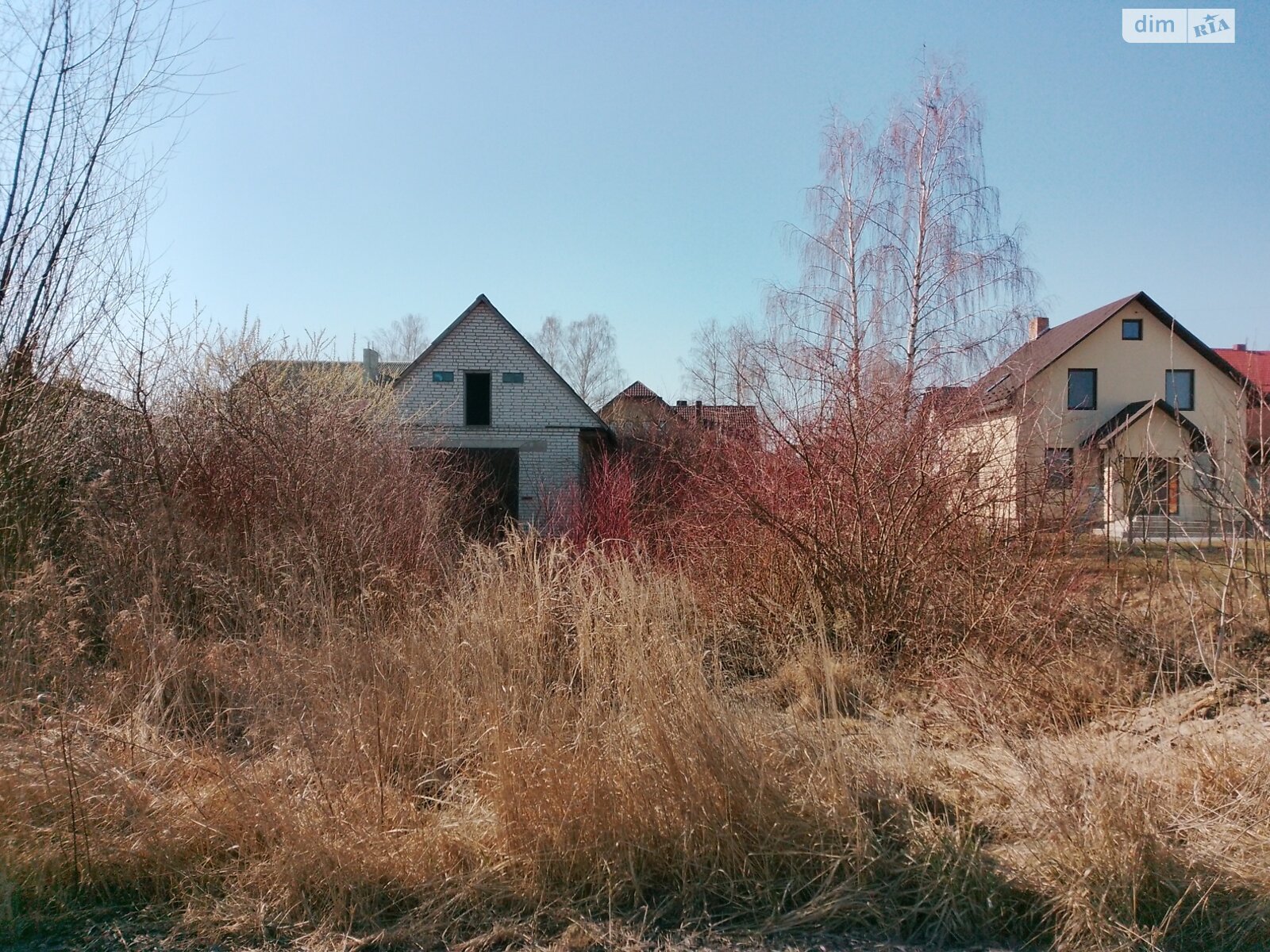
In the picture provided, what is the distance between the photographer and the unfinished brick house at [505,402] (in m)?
19.5

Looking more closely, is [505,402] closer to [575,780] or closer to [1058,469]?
[1058,469]

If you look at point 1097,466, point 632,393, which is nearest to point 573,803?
point 1097,466

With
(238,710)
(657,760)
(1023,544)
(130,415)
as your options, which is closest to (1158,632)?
(1023,544)

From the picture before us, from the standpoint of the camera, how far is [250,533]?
5871 millimetres

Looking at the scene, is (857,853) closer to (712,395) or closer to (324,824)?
(324,824)

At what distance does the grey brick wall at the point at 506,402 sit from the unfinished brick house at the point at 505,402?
0.02 m

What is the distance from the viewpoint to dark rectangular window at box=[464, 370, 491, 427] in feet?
64.5

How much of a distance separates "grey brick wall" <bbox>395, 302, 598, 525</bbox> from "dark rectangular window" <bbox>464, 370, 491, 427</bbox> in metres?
0.19

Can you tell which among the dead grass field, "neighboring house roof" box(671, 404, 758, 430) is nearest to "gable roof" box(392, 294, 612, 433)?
"neighboring house roof" box(671, 404, 758, 430)

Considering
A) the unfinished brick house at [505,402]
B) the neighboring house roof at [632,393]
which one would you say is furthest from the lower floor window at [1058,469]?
the neighboring house roof at [632,393]

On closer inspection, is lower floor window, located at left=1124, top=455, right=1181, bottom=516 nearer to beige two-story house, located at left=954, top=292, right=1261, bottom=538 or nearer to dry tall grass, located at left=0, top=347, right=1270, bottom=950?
beige two-story house, located at left=954, top=292, right=1261, bottom=538

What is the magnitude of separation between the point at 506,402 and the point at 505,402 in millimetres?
39

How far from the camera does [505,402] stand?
19500 mm

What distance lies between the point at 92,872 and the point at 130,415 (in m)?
4.37
